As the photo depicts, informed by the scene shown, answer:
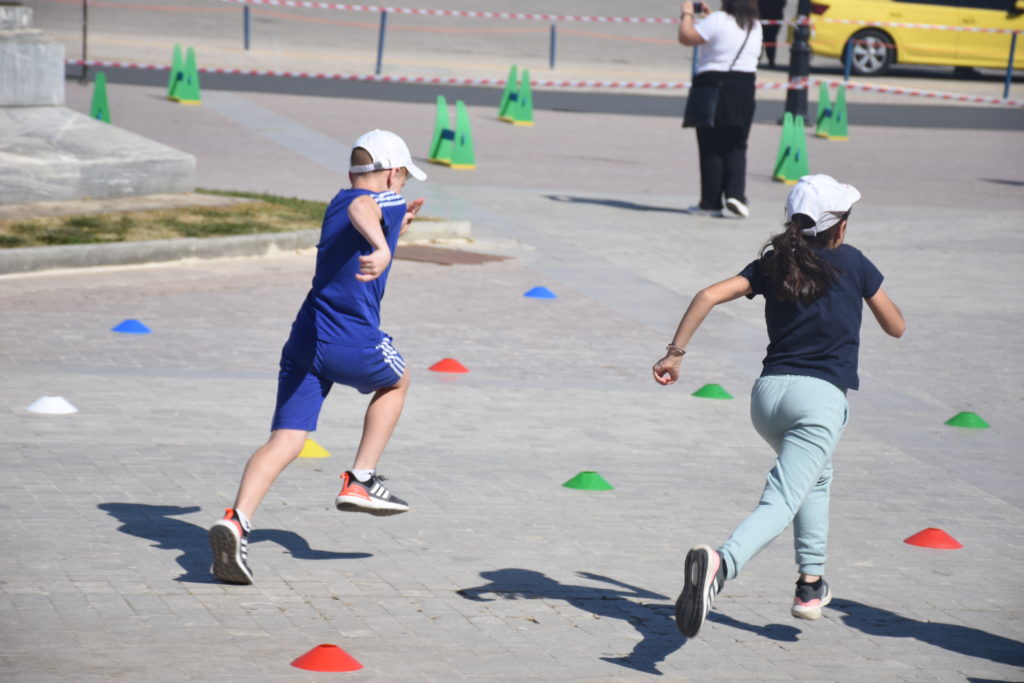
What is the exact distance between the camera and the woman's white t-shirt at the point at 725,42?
14.6 metres

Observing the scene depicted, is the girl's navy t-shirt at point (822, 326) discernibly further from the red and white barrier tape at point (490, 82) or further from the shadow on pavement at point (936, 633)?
the red and white barrier tape at point (490, 82)

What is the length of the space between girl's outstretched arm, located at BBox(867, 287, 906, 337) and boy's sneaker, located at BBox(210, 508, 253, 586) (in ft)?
7.08

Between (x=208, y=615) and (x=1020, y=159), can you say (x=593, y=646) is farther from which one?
(x=1020, y=159)

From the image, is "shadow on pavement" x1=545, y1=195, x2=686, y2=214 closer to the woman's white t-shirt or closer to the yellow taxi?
the woman's white t-shirt

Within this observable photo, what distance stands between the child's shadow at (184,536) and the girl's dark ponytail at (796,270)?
5.69 feet

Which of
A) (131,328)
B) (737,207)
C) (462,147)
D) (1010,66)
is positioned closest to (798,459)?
(131,328)

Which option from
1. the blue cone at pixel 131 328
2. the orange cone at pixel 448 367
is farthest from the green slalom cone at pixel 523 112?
the orange cone at pixel 448 367

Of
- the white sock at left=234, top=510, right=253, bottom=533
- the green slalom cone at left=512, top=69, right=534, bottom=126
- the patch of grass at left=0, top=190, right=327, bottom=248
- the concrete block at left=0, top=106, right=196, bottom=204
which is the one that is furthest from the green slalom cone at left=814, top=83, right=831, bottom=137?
the white sock at left=234, top=510, right=253, bottom=533

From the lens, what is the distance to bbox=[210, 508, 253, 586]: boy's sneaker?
5.25m

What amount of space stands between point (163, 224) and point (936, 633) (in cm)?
811

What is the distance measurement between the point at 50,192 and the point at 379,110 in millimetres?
9772

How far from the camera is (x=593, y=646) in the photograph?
5.01 m

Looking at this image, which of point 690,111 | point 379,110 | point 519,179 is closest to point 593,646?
point 690,111

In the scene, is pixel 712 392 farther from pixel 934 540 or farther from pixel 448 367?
pixel 934 540
